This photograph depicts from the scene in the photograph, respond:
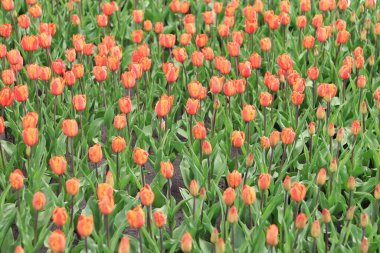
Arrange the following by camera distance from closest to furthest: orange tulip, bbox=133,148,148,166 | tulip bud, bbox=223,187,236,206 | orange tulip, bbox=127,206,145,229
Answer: orange tulip, bbox=127,206,145,229
tulip bud, bbox=223,187,236,206
orange tulip, bbox=133,148,148,166

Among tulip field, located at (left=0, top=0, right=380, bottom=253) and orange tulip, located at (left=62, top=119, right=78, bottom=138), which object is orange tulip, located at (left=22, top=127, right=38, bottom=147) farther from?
orange tulip, located at (left=62, top=119, right=78, bottom=138)

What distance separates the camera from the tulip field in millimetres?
3787

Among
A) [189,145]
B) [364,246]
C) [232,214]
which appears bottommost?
[189,145]

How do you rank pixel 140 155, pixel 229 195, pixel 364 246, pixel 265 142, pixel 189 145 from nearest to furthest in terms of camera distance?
pixel 364 246 → pixel 229 195 → pixel 140 155 → pixel 265 142 → pixel 189 145

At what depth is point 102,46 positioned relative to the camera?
526cm

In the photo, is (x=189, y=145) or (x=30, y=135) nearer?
(x=30, y=135)

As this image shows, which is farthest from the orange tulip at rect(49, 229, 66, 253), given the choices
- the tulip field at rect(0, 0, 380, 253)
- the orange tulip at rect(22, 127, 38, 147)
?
the orange tulip at rect(22, 127, 38, 147)

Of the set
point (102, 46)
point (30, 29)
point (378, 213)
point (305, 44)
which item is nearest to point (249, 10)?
point (305, 44)

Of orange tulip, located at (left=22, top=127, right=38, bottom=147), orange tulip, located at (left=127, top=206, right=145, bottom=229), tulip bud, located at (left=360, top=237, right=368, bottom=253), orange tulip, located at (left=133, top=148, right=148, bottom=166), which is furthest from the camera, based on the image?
orange tulip, located at (left=22, top=127, right=38, bottom=147)

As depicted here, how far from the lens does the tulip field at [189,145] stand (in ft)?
12.4

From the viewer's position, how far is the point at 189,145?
4.62m

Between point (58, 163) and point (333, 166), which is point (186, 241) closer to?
point (58, 163)

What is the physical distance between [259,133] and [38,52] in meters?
2.03

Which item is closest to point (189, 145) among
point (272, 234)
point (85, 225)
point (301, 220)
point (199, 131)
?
point (199, 131)
